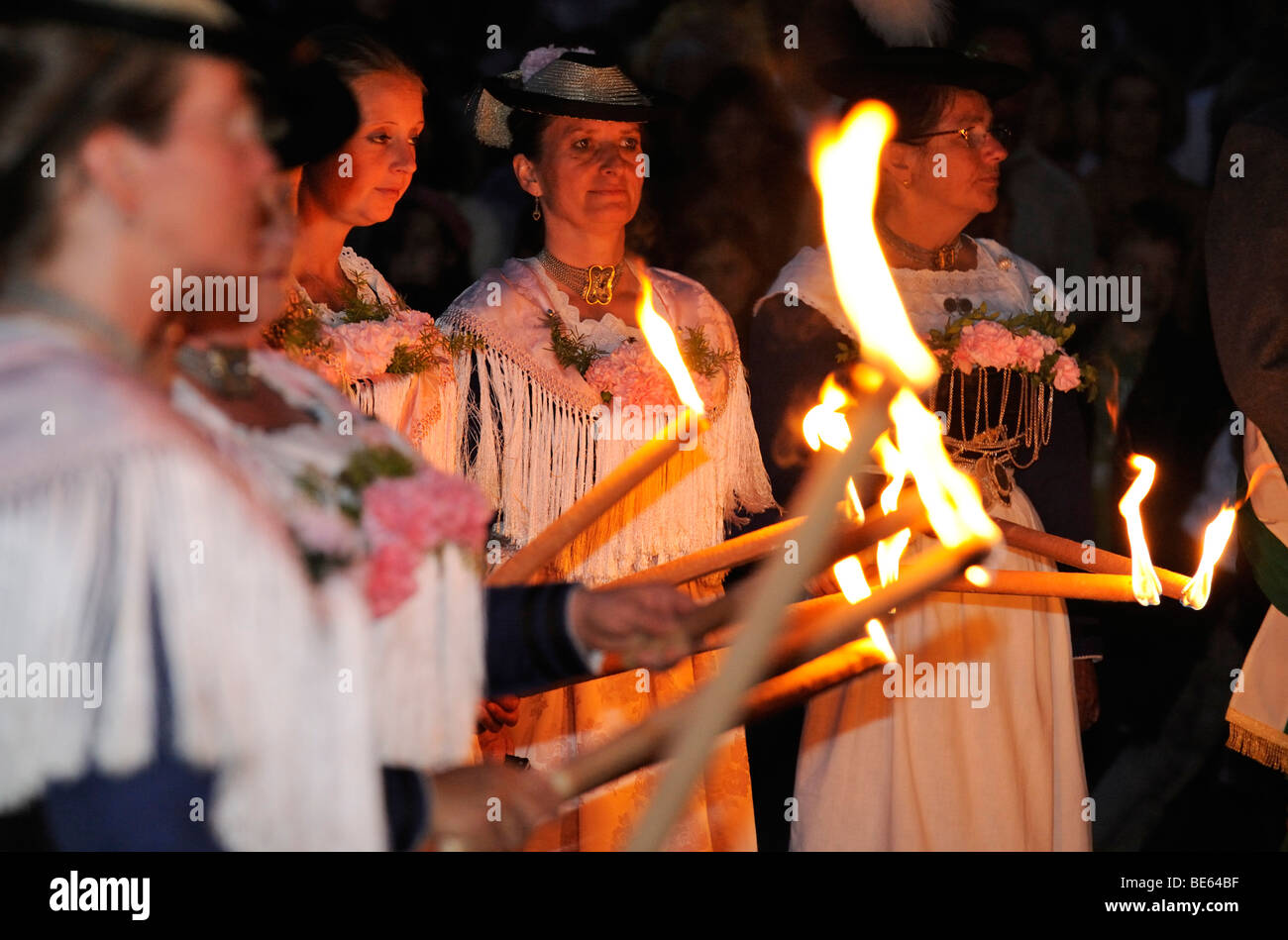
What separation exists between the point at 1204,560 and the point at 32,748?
67.4 inches

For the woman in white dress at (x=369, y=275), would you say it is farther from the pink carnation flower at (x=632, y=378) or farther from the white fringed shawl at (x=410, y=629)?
the white fringed shawl at (x=410, y=629)

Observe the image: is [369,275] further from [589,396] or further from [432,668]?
[432,668]

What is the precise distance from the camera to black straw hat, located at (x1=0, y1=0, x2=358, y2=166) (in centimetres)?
128

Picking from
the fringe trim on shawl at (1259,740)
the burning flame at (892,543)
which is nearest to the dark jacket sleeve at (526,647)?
the burning flame at (892,543)

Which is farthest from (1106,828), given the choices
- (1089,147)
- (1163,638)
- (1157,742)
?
(1089,147)

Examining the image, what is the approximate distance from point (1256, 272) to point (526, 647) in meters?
2.15

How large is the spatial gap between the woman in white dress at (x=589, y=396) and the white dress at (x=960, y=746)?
281mm

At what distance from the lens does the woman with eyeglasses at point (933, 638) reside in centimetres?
355

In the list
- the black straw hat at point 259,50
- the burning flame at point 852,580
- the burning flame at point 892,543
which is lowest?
the burning flame at point 852,580

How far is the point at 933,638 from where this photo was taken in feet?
11.8

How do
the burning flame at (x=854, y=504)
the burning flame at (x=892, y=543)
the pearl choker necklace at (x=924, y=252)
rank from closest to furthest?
the burning flame at (x=892, y=543) → the burning flame at (x=854, y=504) → the pearl choker necklace at (x=924, y=252)

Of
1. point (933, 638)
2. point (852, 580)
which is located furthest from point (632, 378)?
point (852, 580)

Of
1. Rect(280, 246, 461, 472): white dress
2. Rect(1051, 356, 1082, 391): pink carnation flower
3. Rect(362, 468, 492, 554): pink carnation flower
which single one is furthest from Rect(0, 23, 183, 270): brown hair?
Rect(1051, 356, 1082, 391): pink carnation flower

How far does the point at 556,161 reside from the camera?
3.76 metres
